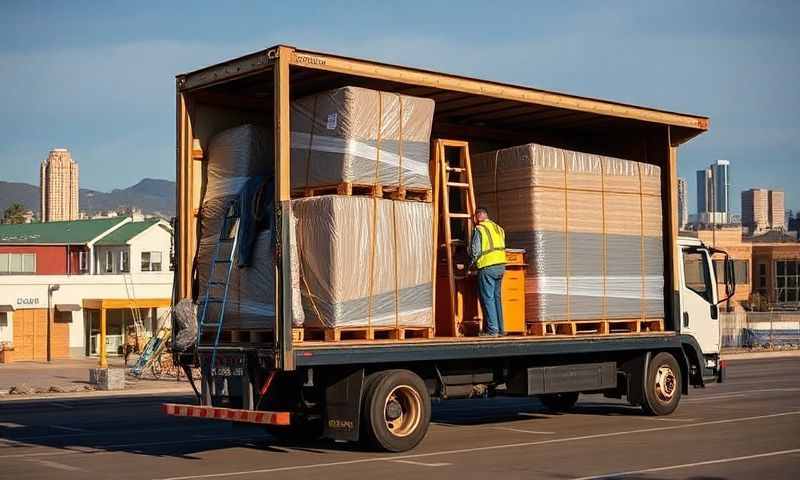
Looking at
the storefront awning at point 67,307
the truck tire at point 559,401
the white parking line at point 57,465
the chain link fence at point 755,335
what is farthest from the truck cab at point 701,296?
the storefront awning at point 67,307

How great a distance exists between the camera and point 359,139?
1292 centimetres

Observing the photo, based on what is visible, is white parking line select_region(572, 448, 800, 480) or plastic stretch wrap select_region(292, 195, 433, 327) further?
plastic stretch wrap select_region(292, 195, 433, 327)

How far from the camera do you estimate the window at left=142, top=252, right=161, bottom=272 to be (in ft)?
178

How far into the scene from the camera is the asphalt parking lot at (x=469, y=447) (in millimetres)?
11570

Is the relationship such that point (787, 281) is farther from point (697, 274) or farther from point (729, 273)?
point (729, 273)

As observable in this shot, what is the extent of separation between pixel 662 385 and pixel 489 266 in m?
4.29

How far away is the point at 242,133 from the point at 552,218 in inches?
172

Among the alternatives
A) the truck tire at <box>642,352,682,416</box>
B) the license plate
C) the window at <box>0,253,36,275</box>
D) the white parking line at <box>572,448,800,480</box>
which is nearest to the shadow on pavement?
the truck tire at <box>642,352,682,416</box>

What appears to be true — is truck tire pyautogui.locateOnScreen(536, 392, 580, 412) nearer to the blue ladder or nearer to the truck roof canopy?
the truck roof canopy

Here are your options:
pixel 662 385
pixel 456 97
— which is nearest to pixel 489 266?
pixel 456 97

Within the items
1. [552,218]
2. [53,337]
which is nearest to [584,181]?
[552,218]

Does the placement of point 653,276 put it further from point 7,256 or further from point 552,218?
point 7,256

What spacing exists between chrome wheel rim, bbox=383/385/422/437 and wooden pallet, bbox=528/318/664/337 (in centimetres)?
258

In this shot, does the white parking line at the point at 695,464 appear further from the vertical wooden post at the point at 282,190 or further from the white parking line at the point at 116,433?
the white parking line at the point at 116,433
